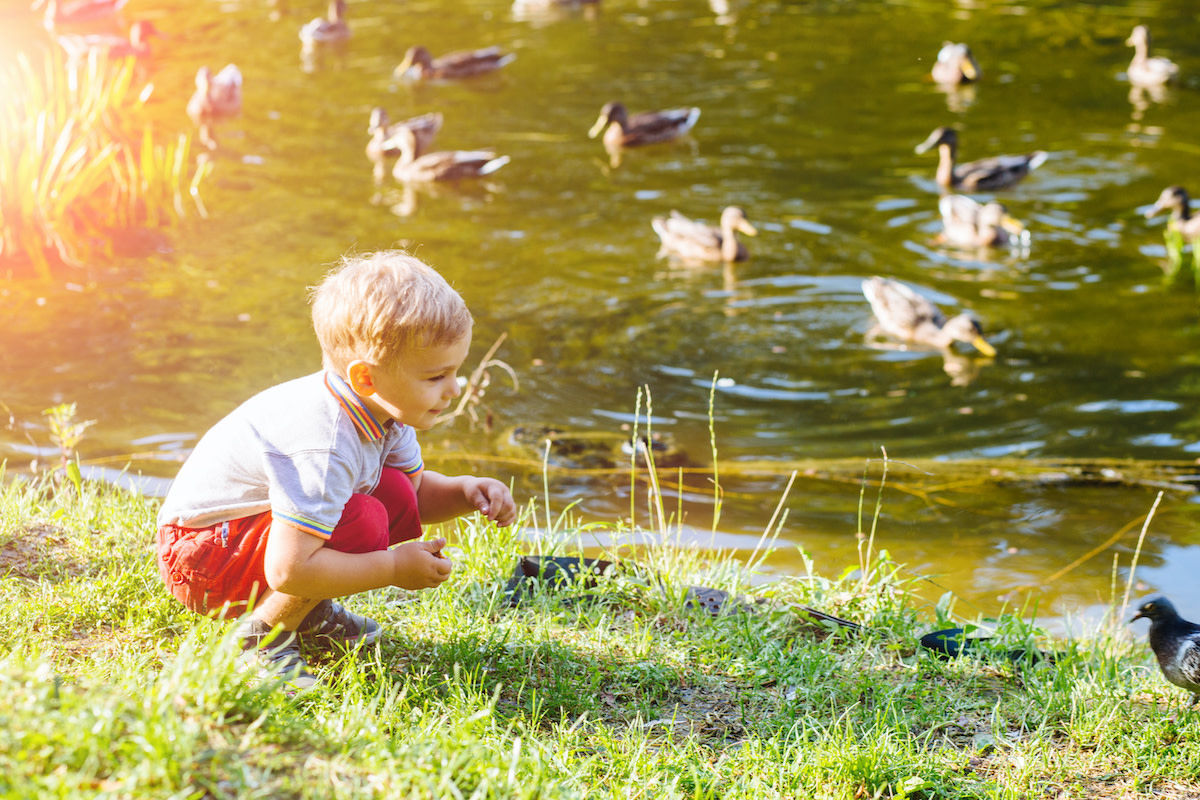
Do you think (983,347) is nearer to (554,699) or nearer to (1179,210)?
(1179,210)

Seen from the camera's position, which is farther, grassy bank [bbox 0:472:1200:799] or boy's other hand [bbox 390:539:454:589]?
boy's other hand [bbox 390:539:454:589]

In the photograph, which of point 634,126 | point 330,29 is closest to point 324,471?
point 634,126

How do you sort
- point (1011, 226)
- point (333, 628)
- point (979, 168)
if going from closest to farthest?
point (333, 628) < point (1011, 226) < point (979, 168)

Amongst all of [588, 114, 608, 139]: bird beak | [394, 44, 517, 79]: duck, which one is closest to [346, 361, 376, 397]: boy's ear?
[588, 114, 608, 139]: bird beak

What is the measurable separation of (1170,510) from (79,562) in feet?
17.6

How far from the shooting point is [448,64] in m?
16.0

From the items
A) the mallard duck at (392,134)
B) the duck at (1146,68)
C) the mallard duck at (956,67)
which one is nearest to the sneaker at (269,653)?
the mallard duck at (392,134)

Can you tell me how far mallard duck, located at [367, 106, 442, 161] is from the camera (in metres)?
12.8

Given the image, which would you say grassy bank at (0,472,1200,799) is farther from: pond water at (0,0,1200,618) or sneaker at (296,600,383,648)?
pond water at (0,0,1200,618)

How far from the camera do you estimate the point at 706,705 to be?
10.9 feet

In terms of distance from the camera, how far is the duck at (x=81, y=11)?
767 inches

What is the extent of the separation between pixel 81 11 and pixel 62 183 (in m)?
12.6

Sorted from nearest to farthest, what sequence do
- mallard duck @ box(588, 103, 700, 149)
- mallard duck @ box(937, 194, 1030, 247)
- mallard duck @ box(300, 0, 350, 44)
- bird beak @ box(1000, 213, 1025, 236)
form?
1. mallard duck @ box(937, 194, 1030, 247)
2. bird beak @ box(1000, 213, 1025, 236)
3. mallard duck @ box(588, 103, 700, 149)
4. mallard duck @ box(300, 0, 350, 44)

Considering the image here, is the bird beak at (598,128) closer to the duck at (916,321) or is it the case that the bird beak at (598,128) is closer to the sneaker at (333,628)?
the duck at (916,321)
